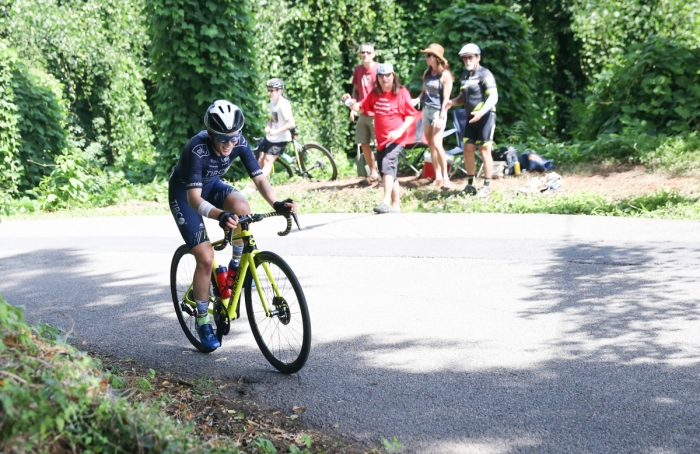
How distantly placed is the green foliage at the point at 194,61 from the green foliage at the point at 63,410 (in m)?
13.2

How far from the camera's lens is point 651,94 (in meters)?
14.2

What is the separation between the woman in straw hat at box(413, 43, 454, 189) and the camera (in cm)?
1206

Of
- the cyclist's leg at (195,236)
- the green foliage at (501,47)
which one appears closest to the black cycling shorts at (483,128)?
the green foliage at (501,47)

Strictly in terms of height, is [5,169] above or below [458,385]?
above

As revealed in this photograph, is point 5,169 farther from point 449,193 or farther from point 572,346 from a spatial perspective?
point 572,346

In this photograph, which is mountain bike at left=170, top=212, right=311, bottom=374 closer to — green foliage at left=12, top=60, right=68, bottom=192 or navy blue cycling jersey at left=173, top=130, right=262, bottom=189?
navy blue cycling jersey at left=173, top=130, right=262, bottom=189

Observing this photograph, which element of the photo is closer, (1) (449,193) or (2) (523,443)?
(2) (523,443)

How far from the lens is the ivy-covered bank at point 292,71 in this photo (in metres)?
14.7

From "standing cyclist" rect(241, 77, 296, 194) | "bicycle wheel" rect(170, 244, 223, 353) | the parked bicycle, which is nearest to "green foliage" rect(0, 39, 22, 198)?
the parked bicycle

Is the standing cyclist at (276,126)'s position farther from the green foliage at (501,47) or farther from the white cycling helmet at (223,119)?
the white cycling helmet at (223,119)

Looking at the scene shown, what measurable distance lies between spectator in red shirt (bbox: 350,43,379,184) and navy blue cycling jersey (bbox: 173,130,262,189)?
7485 mm

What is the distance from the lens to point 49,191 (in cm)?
1491

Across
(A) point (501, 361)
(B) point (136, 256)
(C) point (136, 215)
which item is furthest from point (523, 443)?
(C) point (136, 215)

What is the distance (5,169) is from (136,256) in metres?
7.80
